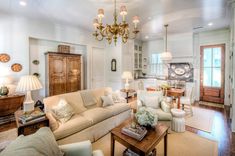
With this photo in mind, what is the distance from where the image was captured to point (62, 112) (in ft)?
7.98

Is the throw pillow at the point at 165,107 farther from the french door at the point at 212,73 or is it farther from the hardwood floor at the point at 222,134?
the french door at the point at 212,73

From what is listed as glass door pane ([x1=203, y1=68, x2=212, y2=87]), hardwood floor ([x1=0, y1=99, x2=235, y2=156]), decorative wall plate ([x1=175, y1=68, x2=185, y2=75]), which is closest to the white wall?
hardwood floor ([x1=0, y1=99, x2=235, y2=156])

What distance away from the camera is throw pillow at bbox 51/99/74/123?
2.40m

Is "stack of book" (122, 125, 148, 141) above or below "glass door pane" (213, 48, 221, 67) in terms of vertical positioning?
below

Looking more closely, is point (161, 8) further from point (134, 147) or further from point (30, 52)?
point (30, 52)

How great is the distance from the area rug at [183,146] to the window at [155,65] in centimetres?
434

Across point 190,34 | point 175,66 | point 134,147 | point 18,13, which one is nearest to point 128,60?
point 175,66

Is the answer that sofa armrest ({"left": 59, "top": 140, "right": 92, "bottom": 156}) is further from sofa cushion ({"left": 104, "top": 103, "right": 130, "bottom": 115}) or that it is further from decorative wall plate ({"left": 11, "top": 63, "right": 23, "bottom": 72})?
decorative wall plate ({"left": 11, "top": 63, "right": 23, "bottom": 72})

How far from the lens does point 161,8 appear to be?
3.31 m

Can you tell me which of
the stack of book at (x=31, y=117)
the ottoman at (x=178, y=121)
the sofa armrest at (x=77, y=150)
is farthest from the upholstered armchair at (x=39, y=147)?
the ottoman at (x=178, y=121)

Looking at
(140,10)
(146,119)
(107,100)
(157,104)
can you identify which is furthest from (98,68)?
(146,119)

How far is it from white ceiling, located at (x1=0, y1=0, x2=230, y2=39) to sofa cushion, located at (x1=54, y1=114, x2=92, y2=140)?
267 centimetres

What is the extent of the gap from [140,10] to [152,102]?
8.14 ft

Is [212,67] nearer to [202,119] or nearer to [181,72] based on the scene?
[181,72]
